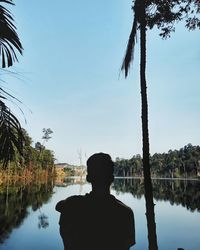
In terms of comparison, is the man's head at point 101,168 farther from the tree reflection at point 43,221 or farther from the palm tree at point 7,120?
the tree reflection at point 43,221

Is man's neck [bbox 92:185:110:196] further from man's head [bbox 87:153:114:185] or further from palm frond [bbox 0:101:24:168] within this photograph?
palm frond [bbox 0:101:24:168]

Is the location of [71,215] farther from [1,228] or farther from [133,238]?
[1,228]

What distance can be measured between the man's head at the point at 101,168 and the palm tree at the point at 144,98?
20.6 ft

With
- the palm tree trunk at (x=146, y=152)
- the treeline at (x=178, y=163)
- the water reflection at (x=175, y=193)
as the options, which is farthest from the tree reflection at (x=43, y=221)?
the treeline at (x=178, y=163)

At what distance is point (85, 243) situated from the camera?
2.18 m

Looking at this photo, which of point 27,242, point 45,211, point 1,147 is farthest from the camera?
point 45,211

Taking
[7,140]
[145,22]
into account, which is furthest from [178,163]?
[7,140]

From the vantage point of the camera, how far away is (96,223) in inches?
87.4

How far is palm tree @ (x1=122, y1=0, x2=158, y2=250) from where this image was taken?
833 centimetres

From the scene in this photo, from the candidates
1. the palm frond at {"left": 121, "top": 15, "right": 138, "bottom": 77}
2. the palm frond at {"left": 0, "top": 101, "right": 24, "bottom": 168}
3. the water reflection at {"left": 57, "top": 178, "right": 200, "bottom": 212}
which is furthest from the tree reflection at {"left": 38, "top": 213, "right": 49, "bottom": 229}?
the palm frond at {"left": 0, "top": 101, "right": 24, "bottom": 168}

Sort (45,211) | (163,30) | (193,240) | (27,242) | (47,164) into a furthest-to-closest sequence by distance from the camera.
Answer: (47,164)
(45,211)
(193,240)
(27,242)
(163,30)

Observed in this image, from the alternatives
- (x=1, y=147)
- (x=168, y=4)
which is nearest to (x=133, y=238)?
(x=1, y=147)

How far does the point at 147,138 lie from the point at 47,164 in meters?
112

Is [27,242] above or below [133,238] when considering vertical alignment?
below
